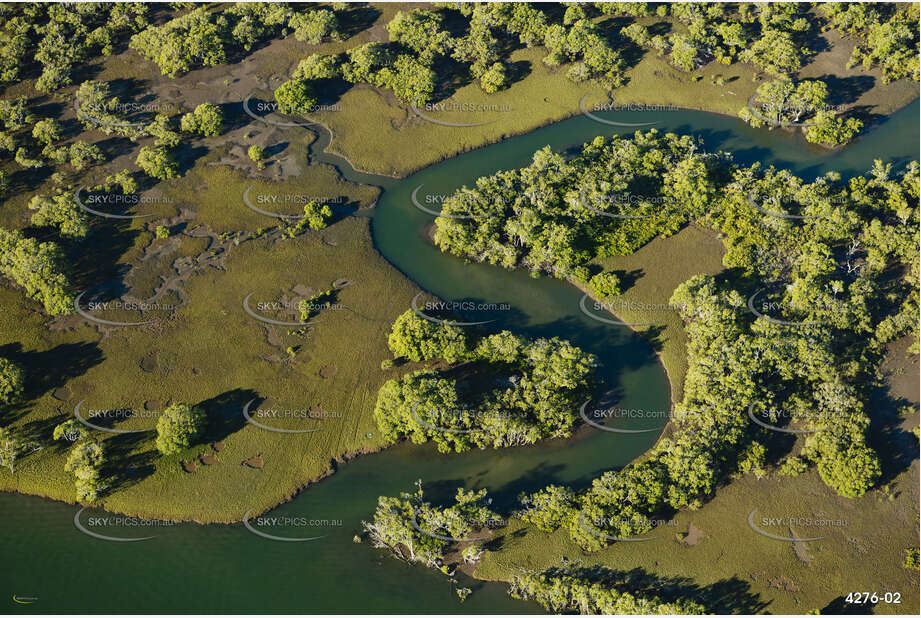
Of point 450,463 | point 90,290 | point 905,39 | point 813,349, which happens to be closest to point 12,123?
point 90,290

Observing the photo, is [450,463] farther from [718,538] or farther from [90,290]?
[90,290]

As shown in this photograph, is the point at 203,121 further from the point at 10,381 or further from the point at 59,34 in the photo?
the point at 10,381

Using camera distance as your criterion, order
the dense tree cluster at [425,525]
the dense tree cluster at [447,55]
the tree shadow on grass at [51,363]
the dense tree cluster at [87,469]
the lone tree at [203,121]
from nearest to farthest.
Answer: the dense tree cluster at [425,525] < the dense tree cluster at [87,469] < the tree shadow on grass at [51,363] < the lone tree at [203,121] < the dense tree cluster at [447,55]

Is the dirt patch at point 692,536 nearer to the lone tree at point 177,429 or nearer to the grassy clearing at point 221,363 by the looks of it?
the grassy clearing at point 221,363

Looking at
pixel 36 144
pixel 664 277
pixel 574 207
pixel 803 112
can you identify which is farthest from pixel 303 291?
pixel 803 112

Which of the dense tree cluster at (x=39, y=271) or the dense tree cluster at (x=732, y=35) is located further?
the dense tree cluster at (x=732, y=35)

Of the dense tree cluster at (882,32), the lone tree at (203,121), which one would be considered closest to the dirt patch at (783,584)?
the dense tree cluster at (882,32)

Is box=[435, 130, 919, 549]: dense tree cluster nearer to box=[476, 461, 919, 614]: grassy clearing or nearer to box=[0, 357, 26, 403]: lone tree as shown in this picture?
box=[476, 461, 919, 614]: grassy clearing
